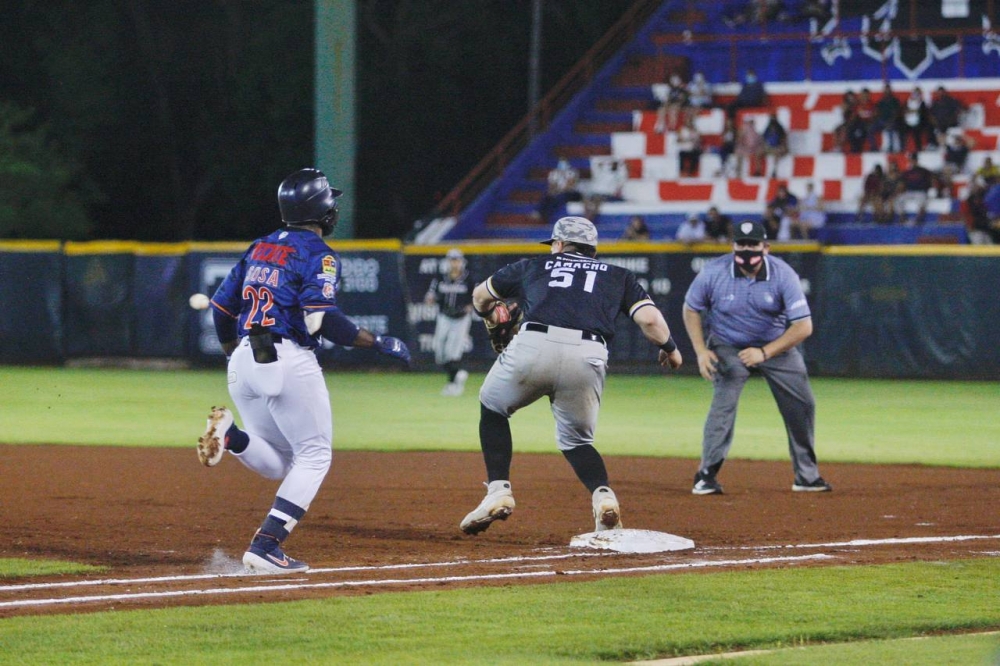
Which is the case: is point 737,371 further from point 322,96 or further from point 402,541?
point 322,96

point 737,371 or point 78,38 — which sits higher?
point 78,38

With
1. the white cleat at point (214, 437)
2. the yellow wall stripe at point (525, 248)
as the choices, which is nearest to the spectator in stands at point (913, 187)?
the yellow wall stripe at point (525, 248)

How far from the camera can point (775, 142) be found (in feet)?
96.0

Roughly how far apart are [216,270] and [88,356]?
3.01 meters

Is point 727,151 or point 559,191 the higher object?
point 727,151

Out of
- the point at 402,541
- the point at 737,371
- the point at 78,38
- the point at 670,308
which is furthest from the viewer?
the point at 78,38

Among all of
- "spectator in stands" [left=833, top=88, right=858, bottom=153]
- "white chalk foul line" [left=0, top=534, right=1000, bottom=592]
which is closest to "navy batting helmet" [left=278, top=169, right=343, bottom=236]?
"white chalk foul line" [left=0, top=534, right=1000, bottom=592]

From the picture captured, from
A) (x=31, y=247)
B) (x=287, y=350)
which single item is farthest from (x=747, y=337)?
(x=31, y=247)

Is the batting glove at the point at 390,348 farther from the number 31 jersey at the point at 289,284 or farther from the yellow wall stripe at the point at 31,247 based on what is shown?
the yellow wall stripe at the point at 31,247

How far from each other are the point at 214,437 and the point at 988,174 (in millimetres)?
22132

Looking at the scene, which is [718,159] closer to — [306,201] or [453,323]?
[453,323]

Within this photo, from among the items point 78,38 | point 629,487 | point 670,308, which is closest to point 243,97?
point 78,38

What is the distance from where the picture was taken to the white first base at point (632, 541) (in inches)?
321

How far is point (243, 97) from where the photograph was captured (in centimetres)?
4100
